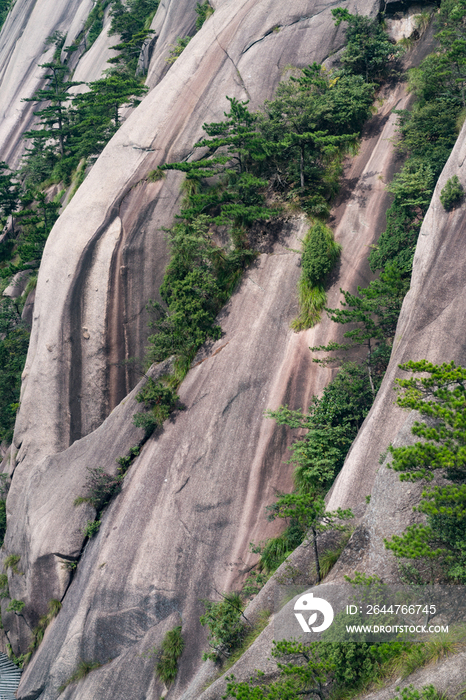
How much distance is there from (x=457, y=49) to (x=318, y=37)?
956 centimetres

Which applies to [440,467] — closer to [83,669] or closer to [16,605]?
[83,669]

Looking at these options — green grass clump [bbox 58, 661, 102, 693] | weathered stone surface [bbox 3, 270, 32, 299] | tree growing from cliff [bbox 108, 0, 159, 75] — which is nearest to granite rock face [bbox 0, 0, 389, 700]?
green grass clump [bbox 58, 661, 102, 693]

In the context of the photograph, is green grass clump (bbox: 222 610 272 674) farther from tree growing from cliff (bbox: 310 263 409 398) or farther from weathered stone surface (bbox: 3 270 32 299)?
weathered stone surface (bbox: 3 270 32 299)

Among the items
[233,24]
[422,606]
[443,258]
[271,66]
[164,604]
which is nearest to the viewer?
[422,606]

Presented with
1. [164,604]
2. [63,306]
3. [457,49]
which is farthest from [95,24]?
[164,604]

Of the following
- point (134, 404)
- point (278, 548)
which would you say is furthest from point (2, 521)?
point (278, 548)

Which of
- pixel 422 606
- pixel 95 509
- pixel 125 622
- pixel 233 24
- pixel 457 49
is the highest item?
pixel 233 24

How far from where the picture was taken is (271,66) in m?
24.5

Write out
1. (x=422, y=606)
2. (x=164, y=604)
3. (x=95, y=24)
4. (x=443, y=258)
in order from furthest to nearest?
1. (x=95, y=24)
2. (x=164, y=604)
3. (x=443, y=258)
4. (x=422, y=606)

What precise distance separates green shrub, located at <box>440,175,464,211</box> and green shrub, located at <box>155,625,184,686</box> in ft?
56.1

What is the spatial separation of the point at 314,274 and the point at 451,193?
617cm

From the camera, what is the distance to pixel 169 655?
48.4 feet

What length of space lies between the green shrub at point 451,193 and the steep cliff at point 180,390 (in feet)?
2.01

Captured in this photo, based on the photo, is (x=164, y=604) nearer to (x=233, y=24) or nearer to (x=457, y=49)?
(x=457, y=49)
